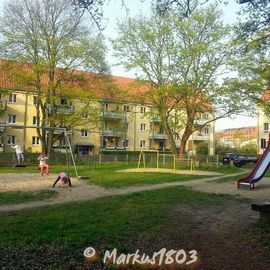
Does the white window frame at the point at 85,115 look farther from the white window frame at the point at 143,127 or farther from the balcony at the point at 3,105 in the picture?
the white window frame at the point at 143,127

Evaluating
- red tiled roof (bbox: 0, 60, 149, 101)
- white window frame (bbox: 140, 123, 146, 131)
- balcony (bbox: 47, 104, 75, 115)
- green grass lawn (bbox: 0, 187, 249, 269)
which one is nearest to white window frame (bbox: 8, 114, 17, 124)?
red tiled roof (bbox: 0, 60, 149, 101)

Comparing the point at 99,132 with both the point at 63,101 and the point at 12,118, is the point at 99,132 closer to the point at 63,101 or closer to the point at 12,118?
the point at 63,101

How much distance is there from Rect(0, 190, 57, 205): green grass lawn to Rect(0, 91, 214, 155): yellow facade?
23904 millimetres

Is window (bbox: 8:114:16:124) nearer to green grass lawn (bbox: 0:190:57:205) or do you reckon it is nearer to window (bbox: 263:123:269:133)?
green grass lawn (bbox: 0:190:57:205)

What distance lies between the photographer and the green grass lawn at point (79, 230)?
17.9 feet

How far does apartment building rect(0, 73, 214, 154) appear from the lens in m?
36.6

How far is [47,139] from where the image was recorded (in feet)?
121

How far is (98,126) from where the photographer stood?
37.9 m

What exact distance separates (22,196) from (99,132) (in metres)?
32.5

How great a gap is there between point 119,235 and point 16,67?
94.1 ft

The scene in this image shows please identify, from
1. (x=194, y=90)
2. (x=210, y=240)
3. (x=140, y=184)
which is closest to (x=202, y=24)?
(x=194, y=90)

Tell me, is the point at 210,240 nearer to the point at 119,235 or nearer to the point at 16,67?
the point at 119,235

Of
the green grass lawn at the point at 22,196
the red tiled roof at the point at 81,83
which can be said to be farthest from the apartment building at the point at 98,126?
the green grass lawn at the point at 22,196

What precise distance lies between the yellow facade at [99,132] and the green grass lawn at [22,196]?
23.9 meters
